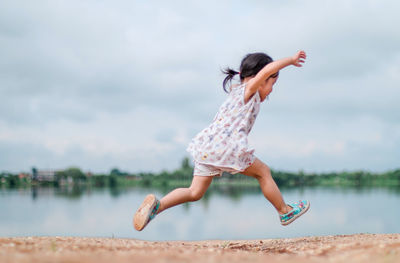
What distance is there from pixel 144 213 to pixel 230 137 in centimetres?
109

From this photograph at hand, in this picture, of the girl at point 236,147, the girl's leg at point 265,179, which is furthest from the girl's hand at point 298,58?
the girl's leg at point 265,179

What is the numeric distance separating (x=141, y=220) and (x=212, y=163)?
86cm

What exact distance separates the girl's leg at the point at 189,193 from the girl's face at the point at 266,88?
1008mm

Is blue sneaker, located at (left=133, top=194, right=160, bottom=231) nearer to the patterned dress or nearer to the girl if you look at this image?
the girl

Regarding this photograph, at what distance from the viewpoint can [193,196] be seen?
3.72 meters

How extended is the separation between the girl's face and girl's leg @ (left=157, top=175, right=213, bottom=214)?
1008 millimetres

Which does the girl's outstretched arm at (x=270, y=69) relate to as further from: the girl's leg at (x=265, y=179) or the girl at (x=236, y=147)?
the girl's leg at (x=265, y=179)

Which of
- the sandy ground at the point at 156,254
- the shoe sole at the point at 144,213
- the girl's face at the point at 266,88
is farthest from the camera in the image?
the girl's face at the point at 266,88

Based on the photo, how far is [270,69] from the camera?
11.9 ft

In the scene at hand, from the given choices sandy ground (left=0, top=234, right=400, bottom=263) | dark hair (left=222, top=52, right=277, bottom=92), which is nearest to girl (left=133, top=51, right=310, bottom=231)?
dark hair (left=222, top=52, right=277, bottom=92)

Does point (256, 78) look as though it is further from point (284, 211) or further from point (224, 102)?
point (284, 211)

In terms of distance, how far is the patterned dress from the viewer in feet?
11.7

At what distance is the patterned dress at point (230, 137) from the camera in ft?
11.7

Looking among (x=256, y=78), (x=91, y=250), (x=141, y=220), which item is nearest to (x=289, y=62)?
(x=256, y=78)
